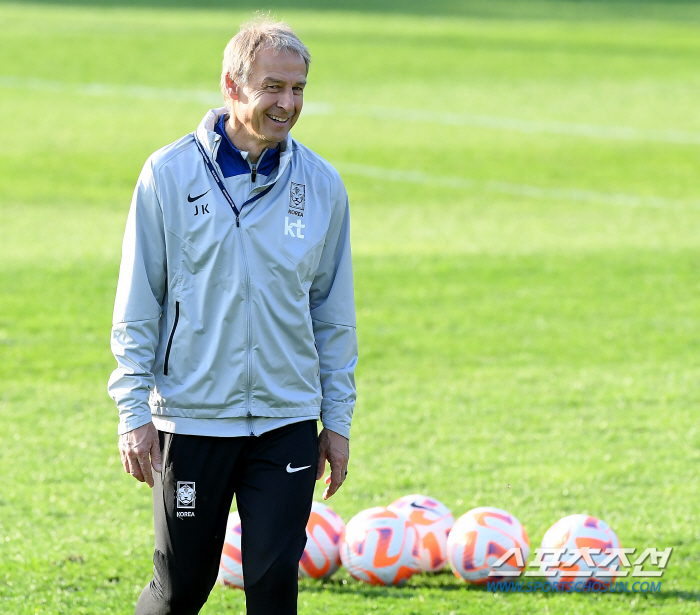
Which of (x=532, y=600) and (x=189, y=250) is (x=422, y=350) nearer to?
(x=532, y=600)

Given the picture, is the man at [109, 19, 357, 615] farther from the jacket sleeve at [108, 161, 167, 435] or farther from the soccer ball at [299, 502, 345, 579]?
the soccer ball at [299, 502, 345, 579]

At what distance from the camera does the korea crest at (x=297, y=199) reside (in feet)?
14.2

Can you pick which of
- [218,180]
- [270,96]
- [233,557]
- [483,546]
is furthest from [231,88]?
[483,546]

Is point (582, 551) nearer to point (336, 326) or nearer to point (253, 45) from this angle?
point (336, 326)

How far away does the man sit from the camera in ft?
13.8

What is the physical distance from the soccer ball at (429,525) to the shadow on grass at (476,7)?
42794mm

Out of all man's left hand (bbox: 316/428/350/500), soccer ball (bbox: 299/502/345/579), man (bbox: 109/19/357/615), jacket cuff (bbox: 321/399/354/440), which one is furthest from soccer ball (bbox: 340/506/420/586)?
man (bbox: 109/19/357/615)

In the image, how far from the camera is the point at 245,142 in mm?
4371

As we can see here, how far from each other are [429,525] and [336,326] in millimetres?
1831

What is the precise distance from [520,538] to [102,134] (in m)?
17.8

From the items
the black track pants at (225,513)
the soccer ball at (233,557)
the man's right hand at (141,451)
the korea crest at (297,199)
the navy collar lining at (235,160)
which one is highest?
the navy collar lining at (235,160)

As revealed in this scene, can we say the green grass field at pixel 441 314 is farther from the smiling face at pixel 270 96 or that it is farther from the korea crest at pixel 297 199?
the smiling face at pixel 270 96

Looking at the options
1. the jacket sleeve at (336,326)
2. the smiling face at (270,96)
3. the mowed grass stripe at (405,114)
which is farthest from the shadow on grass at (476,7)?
the smiling face at (270,96)

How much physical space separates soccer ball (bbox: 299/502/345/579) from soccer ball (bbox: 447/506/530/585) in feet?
1.70
